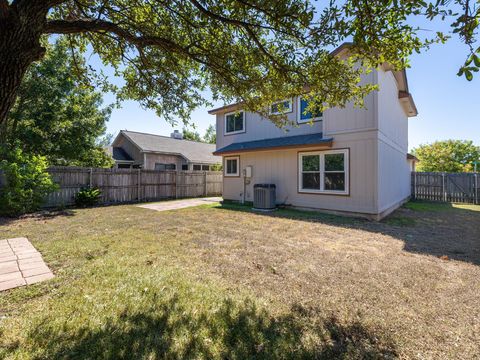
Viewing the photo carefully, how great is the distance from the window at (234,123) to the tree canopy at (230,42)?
7.55 m

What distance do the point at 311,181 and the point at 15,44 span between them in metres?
9.05

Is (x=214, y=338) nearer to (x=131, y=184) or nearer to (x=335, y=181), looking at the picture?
(x=335, y=181)

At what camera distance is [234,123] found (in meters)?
13.4

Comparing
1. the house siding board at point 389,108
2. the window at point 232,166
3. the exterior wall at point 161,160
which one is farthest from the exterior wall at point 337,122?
the exterior wall at point 161,160

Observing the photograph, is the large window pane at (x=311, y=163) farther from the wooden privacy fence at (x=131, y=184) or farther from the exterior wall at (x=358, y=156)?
the wooden privacy fence at (x=131, y=184)

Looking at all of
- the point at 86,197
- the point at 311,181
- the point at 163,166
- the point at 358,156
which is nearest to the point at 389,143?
the point at 358,156

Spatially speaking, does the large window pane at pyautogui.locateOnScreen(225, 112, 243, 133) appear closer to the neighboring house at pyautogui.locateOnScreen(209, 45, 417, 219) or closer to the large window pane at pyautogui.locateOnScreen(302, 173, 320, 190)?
the neighboring house at pyautogui.locateOnScreen(209, 45, 417, 219)

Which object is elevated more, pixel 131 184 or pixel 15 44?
pixel 15 44

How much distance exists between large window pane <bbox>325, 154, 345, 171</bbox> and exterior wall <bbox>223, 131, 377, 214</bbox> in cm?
32

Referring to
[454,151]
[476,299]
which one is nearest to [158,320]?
[476,299]

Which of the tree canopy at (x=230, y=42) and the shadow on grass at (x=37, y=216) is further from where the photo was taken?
the shadow on grass at (x=37, y=216)

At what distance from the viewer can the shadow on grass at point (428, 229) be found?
4923 millimetres

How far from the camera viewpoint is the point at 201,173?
16.1 metres

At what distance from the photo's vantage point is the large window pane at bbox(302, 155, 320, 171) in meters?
9.53
